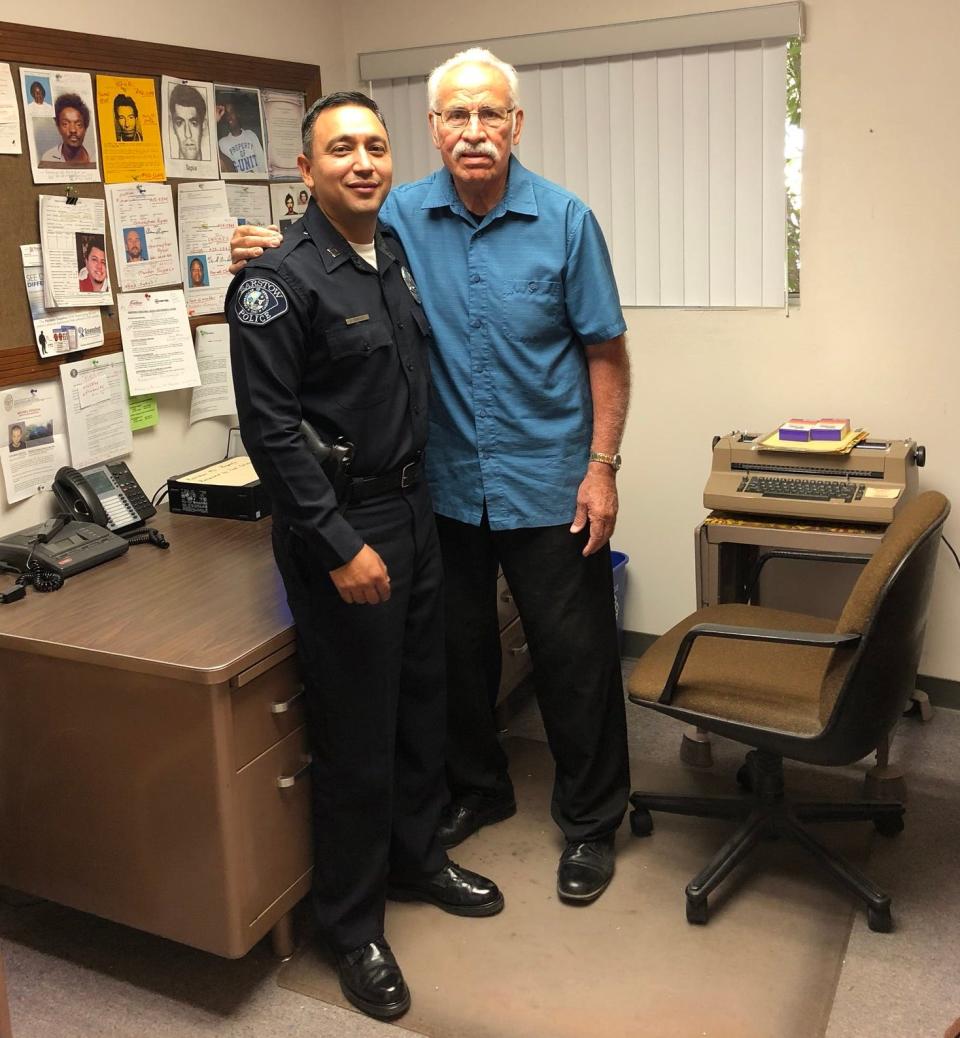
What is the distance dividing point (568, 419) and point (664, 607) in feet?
4.30

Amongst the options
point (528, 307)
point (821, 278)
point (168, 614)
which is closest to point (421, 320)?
point (528, 307)

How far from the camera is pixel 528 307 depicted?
212cm

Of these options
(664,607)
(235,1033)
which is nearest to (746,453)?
(664,607)

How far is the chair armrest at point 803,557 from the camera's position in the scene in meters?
2.55

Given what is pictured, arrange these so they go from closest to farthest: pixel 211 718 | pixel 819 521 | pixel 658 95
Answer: pixel 211 718
pixel 819 521
pixel 658 95

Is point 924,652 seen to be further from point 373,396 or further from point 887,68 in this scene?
point 373,396

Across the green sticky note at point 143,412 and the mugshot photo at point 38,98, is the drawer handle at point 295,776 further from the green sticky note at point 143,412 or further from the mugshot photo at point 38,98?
the mugshot photo at point 38,98

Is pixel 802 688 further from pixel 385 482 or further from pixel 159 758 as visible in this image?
pixel 159 758

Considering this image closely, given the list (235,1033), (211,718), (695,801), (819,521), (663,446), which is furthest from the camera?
(663,446)

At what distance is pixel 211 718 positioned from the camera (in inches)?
72.3

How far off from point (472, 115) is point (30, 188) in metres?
0.98

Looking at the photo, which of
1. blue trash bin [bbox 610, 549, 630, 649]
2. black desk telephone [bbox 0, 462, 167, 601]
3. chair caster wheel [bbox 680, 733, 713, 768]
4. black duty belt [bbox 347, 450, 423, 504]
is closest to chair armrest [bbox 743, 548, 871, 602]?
chair caster wheel [bbox 680, 733, 713, 768]

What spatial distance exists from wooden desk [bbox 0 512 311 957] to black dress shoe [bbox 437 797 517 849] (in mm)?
439

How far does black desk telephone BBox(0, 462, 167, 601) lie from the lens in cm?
222
